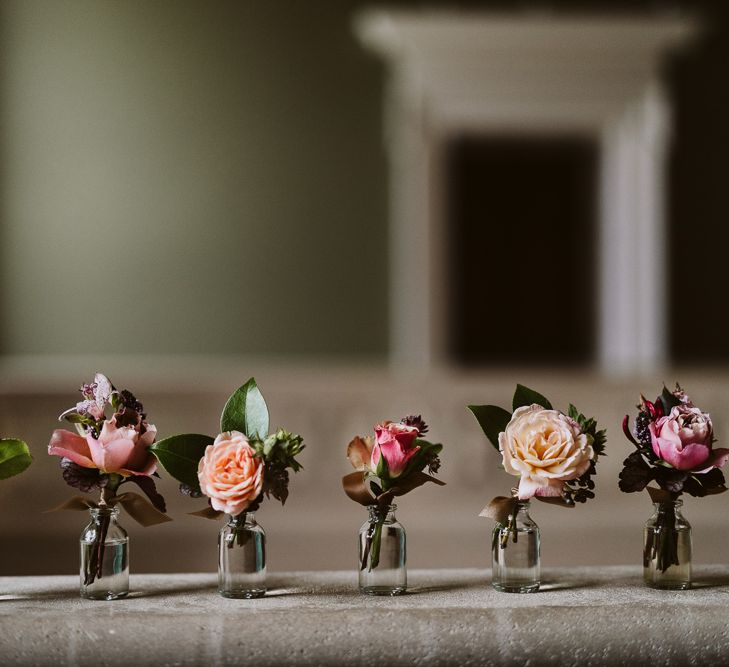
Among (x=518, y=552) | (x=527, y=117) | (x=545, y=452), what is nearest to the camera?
(x=545, y=452)

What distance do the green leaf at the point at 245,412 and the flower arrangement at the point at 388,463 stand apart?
16cm

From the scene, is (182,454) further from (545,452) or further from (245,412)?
(545,452)

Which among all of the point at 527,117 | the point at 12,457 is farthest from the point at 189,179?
the point at 12,457

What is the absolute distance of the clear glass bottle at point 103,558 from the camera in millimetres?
1496

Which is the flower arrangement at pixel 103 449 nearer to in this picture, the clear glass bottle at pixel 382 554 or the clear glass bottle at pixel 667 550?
the clear glass bottle at pixel 382 554

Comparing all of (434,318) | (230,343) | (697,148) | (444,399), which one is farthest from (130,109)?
(697,148)

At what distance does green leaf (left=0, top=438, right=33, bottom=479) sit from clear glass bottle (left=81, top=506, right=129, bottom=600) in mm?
136

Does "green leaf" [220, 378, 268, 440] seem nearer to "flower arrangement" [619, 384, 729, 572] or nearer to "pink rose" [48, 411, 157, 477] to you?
"pink rose" [48, 411, 157, 477]

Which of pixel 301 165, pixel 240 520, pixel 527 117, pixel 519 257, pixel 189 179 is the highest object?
pixel 527 117

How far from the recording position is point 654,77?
641 centimetres

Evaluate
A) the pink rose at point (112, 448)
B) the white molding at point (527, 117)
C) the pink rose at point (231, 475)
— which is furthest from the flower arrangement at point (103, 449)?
the white molding at point (527, 117)

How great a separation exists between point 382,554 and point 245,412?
32 cm

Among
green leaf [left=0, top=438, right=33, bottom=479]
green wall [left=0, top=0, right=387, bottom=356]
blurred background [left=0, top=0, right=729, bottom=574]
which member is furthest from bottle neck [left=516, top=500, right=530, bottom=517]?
green wall [left=0, top=0, right=387, bottom=356]

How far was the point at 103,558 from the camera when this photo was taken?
4.95ft
